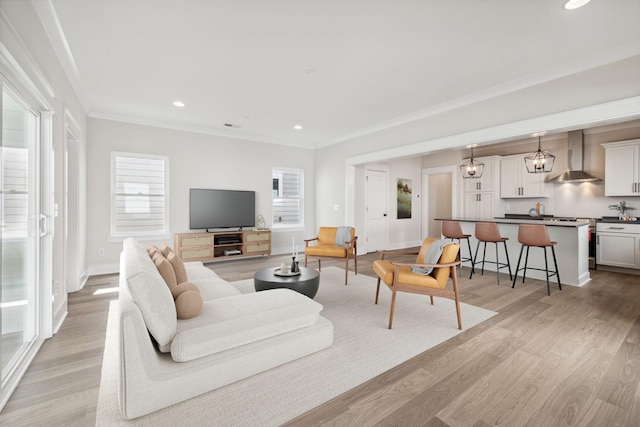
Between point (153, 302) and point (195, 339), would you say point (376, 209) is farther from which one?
point (153, 302)

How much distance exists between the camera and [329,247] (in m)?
4.71

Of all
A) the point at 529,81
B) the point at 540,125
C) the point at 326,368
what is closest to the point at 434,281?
the point at 326,368

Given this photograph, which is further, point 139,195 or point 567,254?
point 139,195

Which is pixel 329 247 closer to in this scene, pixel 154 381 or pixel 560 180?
pixel 154 381

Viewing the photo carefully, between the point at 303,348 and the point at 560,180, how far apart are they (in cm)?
652

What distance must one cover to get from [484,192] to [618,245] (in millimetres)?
2595

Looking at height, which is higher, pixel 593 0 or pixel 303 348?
pixel 593 0

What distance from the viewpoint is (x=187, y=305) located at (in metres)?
1.89

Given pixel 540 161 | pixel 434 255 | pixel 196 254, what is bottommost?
pixel 196 254

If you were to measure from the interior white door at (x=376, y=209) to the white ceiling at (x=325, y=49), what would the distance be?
268 centimetres

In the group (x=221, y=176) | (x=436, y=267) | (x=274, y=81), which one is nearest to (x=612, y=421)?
(x=436, y=267)

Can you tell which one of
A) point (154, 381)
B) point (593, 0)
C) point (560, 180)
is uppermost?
point (593, 0)

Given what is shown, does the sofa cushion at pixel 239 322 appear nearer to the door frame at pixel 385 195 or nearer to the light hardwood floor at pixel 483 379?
the light hardwood floor at pixel 483 379

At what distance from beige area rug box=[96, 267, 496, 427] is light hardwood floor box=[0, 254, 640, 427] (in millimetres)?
75
